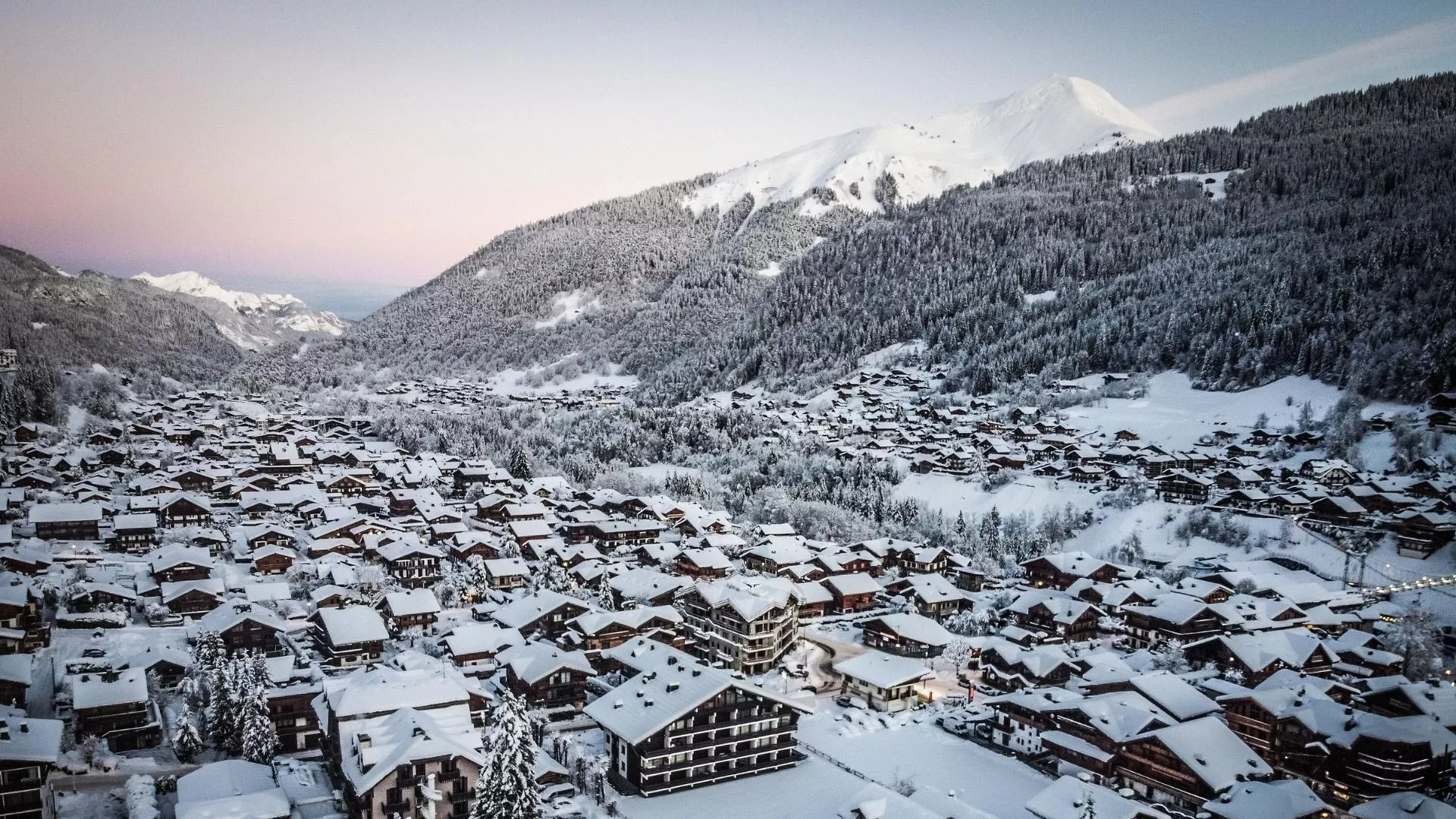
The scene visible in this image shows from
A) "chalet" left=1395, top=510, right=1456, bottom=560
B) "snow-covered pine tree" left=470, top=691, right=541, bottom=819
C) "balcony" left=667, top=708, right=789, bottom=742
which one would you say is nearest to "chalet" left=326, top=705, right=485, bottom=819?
"snow-covered pine tree" left=470, top=691, right=541, bottom=819

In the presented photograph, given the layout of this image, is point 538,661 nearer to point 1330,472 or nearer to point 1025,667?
point 1025,667

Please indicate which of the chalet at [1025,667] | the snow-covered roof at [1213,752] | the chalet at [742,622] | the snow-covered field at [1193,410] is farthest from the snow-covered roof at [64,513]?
the snow-covered field at [1193,410]

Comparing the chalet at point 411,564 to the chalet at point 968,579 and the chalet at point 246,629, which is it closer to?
the chalet at point 246,629

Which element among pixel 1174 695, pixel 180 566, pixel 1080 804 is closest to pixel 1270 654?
pixel 1174 695

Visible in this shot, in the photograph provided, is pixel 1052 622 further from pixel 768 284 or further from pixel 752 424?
pixel 768 284

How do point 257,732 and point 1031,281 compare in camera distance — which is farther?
point 1031,281

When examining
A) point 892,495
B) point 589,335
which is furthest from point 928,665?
point 589,335

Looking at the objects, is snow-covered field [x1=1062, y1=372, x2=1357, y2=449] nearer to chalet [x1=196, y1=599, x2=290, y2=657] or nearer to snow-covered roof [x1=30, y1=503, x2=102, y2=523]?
chalet [x1=196, y1=599, x2=290, y2=657]
